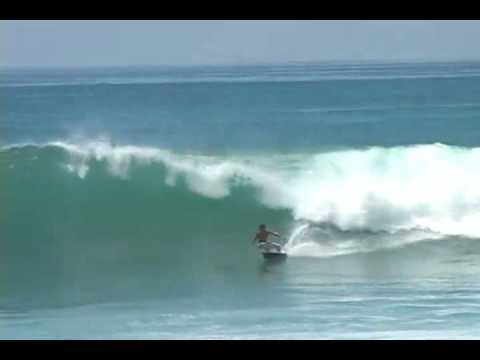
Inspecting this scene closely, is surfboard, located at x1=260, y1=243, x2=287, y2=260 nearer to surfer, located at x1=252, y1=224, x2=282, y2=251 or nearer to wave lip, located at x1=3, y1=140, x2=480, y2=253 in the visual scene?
surfer, located at x1=252, y1=224, x2=282, y2=251

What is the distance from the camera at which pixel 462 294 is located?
694 centimetres

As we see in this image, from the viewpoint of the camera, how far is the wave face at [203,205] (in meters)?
7.80

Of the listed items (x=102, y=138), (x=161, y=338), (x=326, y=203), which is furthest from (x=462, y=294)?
(x=102, y=138)

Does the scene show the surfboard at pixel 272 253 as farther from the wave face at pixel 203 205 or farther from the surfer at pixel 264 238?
the wave face at pixel 203 205

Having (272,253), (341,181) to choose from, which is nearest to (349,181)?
(341,181)

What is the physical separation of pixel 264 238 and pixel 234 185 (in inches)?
31.1

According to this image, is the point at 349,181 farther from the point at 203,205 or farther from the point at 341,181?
the point at 203,205

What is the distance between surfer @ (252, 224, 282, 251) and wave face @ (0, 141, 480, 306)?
0.33 ft

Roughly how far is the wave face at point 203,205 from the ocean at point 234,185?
0.01 m

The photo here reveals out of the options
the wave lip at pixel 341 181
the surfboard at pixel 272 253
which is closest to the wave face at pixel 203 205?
the wave lip at pixel 341 181

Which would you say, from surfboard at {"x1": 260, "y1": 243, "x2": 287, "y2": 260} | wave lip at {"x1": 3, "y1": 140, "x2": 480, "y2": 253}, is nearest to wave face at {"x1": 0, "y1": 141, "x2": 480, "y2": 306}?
wave lip at {"x1": 3, "y1": 140, "x2": 480, "y2": 253}

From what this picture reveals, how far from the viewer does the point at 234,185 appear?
835 centimetres
